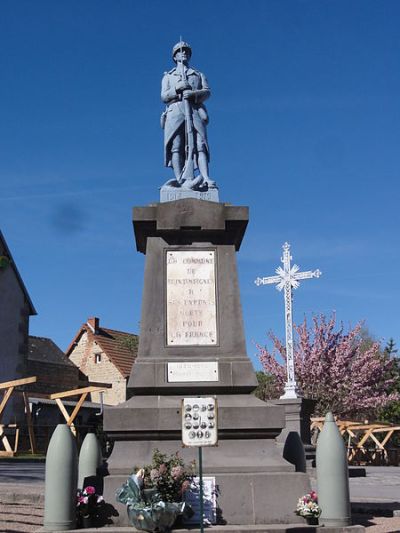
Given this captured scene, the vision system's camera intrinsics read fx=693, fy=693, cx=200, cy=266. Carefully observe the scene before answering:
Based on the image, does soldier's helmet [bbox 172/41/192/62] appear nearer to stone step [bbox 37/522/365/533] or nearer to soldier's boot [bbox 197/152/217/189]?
soldier's boot [bbox 197/152/217/189]

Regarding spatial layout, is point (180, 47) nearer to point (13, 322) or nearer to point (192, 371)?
point (192, 371)

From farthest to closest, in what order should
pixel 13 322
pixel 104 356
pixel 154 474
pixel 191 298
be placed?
pixel 104 356 < pixel 13 322 < pixel 191 298 < pixel 154 474

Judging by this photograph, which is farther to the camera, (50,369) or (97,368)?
(97,368)

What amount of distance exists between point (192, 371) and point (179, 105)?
169 inches

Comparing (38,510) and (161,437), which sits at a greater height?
(161,437)

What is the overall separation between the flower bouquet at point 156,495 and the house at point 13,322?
2594cm

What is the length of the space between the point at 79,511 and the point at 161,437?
4.48 feet

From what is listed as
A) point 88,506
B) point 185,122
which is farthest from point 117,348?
point 88,506

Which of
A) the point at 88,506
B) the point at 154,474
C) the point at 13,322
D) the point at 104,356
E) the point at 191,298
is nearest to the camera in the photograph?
the point at 154,474

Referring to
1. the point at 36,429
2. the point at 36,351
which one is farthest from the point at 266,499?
the point at 36,351

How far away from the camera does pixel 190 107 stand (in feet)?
35.2

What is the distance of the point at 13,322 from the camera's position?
110 feet

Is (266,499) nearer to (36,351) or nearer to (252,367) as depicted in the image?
(252,367)

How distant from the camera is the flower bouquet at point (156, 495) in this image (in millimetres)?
6973
